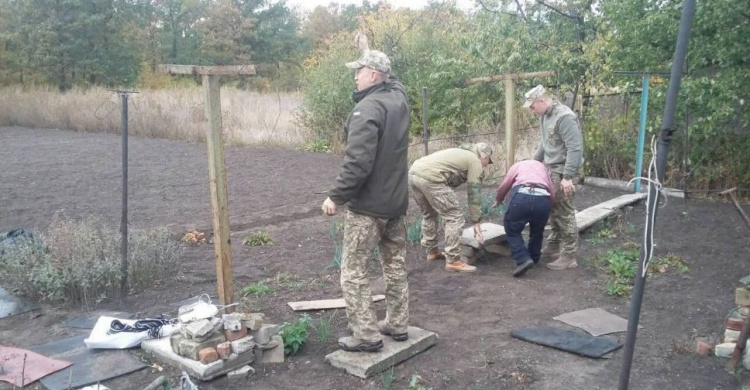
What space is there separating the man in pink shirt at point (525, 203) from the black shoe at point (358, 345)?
242 centimetres

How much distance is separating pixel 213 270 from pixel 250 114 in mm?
14051

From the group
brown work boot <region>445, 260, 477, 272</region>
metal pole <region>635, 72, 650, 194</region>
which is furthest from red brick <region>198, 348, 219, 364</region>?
metal pole <region>635, 72, 650, 194</region>

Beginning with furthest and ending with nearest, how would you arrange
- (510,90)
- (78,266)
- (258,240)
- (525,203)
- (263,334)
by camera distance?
1. (510,90)
2. (258,240)
3. (525,203)
4. (78,266)
5. (263,334)

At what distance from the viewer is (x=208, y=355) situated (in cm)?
409

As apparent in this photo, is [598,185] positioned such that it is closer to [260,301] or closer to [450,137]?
[450,137]

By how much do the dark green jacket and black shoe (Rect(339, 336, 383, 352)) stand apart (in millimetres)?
870

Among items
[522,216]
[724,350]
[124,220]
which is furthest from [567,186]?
[124,220]

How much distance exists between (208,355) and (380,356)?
1114mm

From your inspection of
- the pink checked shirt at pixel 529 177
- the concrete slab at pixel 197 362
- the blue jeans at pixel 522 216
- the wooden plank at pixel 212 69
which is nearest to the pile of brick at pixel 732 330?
the blue jeans at pixel 522 216

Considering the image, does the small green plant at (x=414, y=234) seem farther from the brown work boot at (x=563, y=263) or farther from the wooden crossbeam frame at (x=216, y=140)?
the wooden crossbeam frame at (x=216, y=140)

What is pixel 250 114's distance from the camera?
20078 millimetres

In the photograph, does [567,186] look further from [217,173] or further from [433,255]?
[217,173]

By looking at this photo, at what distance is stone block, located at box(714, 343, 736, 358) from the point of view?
13.9ft

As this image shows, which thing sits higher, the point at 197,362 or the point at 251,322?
the point at 251,322
